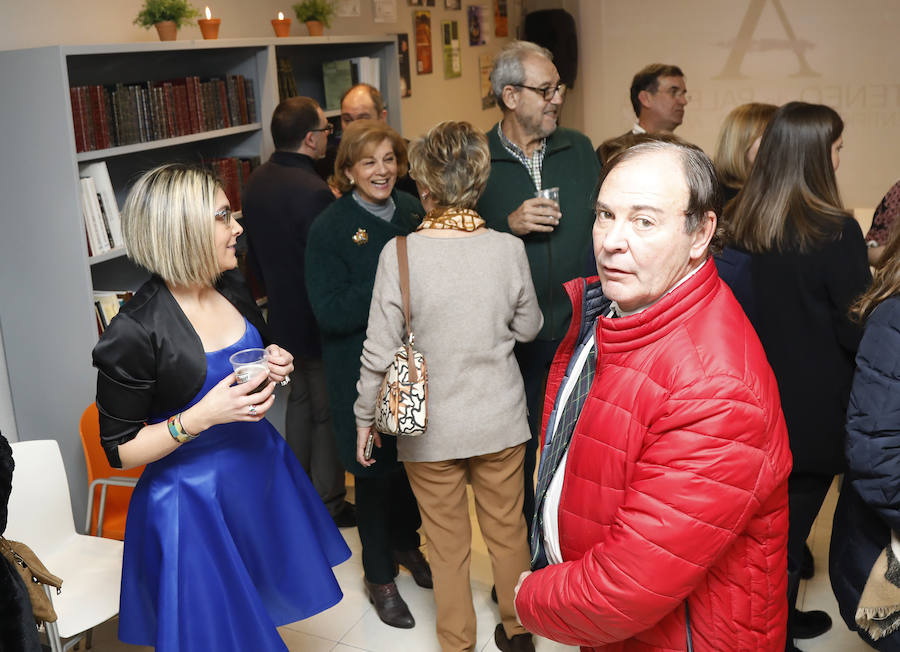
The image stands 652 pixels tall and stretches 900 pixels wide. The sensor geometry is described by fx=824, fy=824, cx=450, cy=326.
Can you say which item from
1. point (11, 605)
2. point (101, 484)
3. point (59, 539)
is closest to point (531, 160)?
point (101, 484)

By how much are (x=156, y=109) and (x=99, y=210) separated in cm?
60

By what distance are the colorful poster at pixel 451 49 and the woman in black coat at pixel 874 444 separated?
5.47m

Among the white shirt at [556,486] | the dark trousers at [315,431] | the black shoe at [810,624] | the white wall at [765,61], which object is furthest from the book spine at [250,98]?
the white wall at [765,61]

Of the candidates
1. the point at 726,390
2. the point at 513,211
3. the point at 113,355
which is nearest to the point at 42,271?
the point at 113,355

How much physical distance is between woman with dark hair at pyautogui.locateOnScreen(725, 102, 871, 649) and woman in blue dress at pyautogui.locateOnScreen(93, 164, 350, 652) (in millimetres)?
1471

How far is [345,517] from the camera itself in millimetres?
3861

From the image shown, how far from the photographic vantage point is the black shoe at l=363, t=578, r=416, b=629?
3.08 m

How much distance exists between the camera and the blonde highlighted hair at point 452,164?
250 cm

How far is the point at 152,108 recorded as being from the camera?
135 inches

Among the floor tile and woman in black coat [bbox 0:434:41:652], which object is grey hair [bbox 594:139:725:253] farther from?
the floor tile

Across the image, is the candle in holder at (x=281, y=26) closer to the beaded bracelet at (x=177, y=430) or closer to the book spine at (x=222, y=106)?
the book spine at (x=222, y=106)

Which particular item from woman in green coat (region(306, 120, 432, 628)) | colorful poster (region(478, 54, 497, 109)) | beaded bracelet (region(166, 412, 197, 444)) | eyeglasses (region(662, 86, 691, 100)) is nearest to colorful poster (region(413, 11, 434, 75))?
colorful poster (region(478, 54, 497, 109))

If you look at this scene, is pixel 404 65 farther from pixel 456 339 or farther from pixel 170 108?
pixel 456 339

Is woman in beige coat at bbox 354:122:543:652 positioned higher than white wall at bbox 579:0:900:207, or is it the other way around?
white wall at bbox 579:0:900:207
